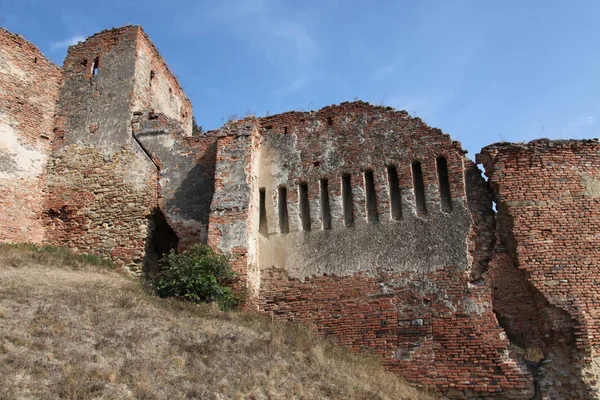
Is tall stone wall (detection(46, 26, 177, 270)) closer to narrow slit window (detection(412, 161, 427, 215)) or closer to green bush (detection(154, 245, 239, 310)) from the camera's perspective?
green bush (detection(154, 245, 239, 310))

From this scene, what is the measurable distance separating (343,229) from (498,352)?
12.9 feet

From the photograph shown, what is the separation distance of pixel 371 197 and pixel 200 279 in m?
4.06

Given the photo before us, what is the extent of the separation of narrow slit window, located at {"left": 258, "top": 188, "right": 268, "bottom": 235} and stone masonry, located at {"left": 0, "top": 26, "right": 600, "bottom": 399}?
0.23 ft

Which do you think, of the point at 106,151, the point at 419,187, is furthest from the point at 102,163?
the point at 419,187

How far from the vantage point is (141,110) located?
1505 cm

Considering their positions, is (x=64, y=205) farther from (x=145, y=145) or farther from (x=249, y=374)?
(x=249, y=374)

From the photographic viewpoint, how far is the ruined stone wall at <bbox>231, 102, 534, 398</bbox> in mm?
10461

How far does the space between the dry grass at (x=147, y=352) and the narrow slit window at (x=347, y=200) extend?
264cm

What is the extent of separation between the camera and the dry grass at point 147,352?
7105mm

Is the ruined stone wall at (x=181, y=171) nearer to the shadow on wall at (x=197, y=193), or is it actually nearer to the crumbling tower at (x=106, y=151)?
the shadow on wall at (x=197, y=193)

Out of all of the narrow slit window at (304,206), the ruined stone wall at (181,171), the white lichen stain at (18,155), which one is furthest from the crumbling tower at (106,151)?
the narrow slit window at (304,206)

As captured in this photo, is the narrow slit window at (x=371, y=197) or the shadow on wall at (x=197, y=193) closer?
the narrow slit window at (x=371, y=197)

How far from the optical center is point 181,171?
1394 cm

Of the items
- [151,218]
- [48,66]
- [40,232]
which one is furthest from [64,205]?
[48,66]
